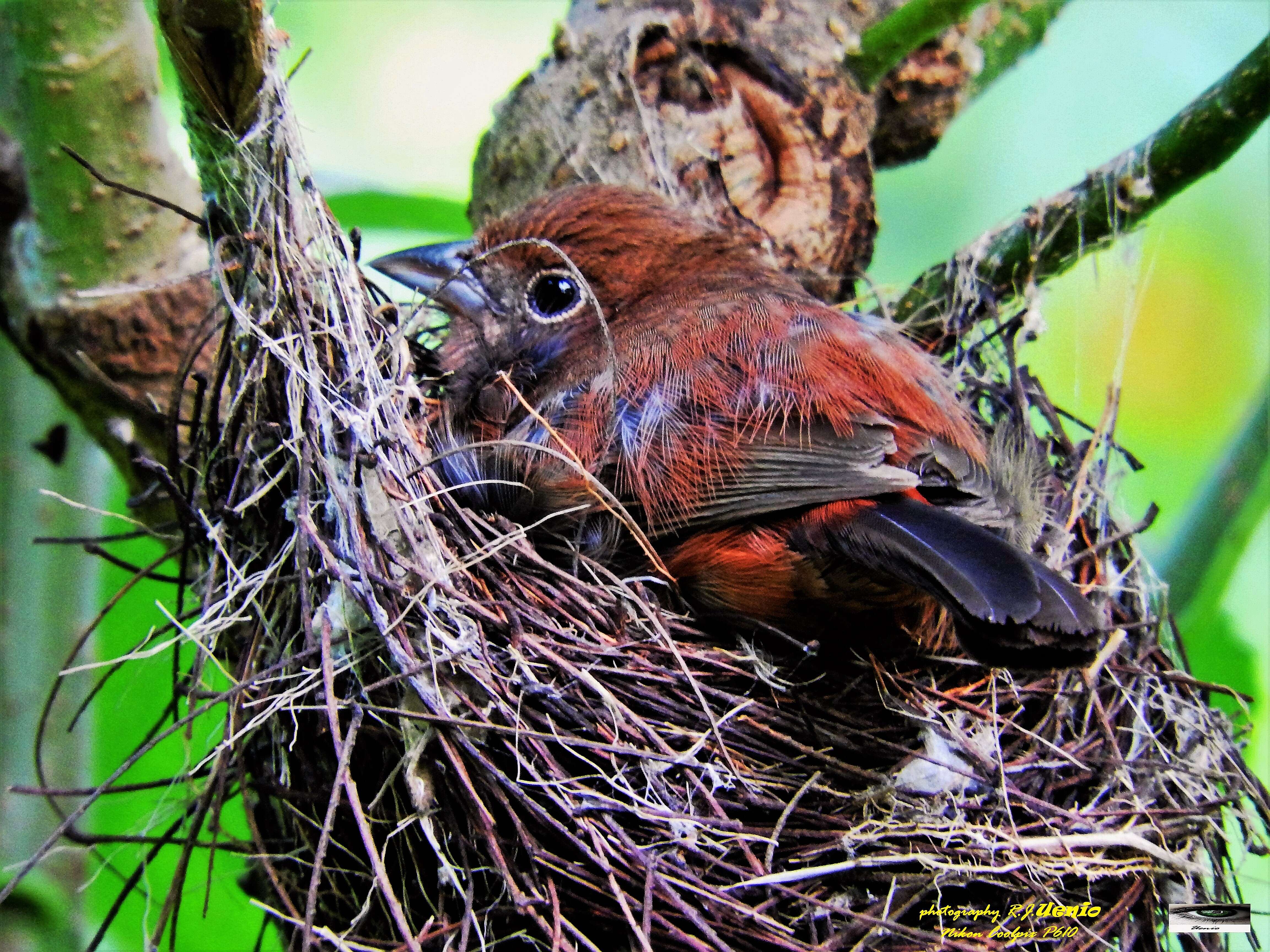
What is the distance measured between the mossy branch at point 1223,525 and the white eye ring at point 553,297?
169cm

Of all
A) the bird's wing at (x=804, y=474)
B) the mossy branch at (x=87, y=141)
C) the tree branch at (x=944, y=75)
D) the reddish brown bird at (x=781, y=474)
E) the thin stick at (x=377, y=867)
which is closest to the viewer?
the thin stick at (x=377, y=867)

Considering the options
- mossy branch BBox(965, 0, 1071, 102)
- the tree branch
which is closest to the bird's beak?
the tree branch

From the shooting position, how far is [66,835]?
199cm

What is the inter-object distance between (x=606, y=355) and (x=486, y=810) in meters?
1.10

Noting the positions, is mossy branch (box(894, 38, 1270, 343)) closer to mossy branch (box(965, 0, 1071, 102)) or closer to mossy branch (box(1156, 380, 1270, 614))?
mossy branch (box(1156, 380, 1270, 614))

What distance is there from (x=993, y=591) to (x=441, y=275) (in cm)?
181

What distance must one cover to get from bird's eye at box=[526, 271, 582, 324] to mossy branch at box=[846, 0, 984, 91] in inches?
44.2

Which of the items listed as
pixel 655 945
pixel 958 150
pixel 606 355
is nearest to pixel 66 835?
pixel 655 945

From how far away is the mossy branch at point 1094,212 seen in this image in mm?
2480

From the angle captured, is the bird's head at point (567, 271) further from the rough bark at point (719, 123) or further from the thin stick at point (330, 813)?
the thin stick at point (330, 813)

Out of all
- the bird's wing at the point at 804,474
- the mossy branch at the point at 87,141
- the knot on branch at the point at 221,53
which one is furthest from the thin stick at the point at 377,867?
the mossy branch at the point at 87,141

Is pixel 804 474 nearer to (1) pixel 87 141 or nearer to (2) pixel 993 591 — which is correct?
(2) pixel 993 591

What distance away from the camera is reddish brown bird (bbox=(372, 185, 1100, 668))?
173cm

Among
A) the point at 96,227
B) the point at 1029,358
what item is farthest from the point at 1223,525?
the point at 96,227
